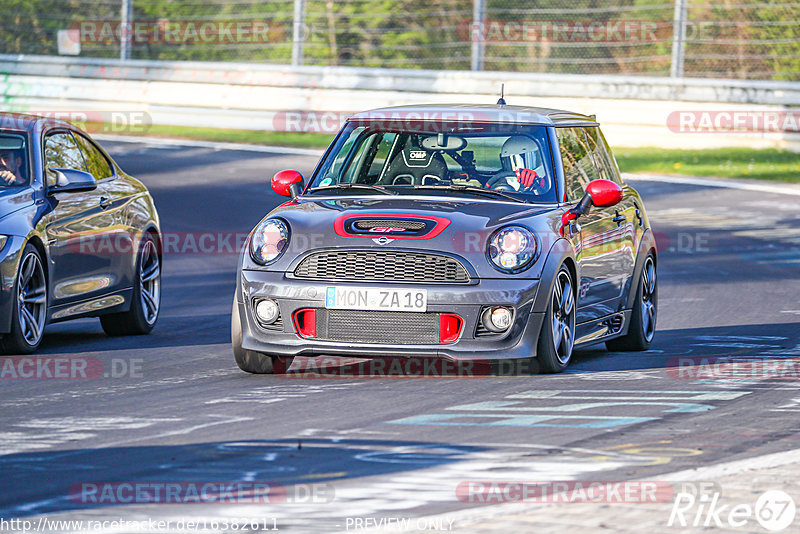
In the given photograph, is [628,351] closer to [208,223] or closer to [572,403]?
[572,403]

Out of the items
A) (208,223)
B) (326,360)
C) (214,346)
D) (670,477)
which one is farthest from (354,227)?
(208,223)

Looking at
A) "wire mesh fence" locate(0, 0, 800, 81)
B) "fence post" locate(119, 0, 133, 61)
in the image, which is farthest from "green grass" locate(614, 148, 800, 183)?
"fence post" locate(119, 0, 133, 61)

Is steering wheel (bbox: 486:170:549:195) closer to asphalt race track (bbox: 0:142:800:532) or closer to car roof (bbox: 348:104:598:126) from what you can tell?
car roof (bbox: 348:104:598:126)

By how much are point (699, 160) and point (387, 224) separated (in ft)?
56.8

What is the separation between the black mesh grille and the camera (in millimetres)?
8750

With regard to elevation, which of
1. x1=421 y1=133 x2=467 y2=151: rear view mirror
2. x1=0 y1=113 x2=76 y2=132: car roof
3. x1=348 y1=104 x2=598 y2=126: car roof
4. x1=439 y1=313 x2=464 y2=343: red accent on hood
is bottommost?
x1=439 y1=313 x2=464 y2=343: red accent on hood

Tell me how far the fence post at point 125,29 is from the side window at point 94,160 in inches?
772

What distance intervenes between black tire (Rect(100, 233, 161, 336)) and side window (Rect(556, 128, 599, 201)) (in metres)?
3.33

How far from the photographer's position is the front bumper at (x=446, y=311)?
8.54 m

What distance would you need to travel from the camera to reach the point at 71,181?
10.3 meters

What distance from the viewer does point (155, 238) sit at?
39.2ft

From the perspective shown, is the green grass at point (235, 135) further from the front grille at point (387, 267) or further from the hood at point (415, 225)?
the front grille at point (387, 267)

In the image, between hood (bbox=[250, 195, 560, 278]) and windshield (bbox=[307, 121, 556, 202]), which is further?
windshield (bbox=[307, 121, 556, 202])

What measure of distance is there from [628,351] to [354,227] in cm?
277
